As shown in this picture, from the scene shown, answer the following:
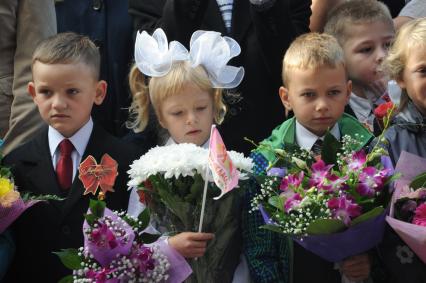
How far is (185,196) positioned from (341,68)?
3.45 feet

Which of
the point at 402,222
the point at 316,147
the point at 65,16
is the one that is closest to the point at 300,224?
the point at 402,222

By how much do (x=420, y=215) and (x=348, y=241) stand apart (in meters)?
0.31

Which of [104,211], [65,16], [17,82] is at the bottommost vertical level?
[104,211]

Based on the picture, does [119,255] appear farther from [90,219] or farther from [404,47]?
[404,47]

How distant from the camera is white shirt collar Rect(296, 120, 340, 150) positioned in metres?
3.66

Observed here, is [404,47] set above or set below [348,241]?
above

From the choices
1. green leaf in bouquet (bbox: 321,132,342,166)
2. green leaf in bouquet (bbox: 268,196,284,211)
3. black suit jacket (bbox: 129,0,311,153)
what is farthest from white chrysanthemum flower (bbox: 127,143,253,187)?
black suit jacket (bbox: 129,0,311,153)

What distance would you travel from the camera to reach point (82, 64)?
12.6 ft

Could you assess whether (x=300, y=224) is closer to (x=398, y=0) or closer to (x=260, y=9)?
(x=260, y=9)

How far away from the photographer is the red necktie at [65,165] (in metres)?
3.71

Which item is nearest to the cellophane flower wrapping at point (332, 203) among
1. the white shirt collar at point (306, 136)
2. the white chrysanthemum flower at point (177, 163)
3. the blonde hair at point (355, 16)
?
the white chrysanthemum flower at point (177, 163)

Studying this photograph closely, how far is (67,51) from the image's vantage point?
3.85 m

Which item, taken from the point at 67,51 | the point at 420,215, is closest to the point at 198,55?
the point at 67,51

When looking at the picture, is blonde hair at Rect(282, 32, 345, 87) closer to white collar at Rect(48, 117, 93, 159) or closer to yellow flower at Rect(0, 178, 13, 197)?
white collar at Rect(48, 117, 93, 159)
